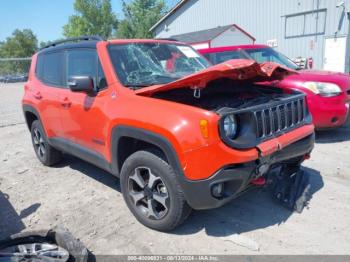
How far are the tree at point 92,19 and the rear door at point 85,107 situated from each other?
180ft

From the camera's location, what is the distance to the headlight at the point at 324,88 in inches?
221

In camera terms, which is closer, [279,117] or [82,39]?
[279,117]

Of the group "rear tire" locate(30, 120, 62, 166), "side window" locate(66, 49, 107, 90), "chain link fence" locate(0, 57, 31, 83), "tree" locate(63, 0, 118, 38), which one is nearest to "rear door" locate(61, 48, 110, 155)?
"side window" locate(66, 49, 107, 90)

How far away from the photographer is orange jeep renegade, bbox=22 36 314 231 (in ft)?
8.90

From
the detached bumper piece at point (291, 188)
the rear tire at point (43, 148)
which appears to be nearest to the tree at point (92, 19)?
the rear tire at point (43, 148)

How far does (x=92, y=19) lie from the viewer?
57.8 metres

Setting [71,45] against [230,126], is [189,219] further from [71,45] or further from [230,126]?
[71,45]

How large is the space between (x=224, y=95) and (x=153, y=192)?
1174mm

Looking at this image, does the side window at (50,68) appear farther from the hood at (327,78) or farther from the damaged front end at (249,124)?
the hood at (327,78)

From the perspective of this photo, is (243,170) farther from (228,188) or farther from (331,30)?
(331,30)

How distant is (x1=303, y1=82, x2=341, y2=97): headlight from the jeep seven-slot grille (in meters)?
2.16

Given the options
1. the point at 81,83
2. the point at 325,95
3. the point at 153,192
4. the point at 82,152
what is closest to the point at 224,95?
Answer: the point at 153,192

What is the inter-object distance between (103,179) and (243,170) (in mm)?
2550

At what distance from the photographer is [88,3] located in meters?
→ 57.2
